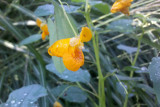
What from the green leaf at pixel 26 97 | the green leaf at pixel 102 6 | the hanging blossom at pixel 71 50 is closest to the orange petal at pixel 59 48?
the hanging blossom at pixel 71 50

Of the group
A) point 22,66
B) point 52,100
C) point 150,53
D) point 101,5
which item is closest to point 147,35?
point 150,53

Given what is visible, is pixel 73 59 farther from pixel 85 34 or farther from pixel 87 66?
pixel 87 66

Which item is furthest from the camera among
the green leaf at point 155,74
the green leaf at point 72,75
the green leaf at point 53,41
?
the green leaf at point 72,75

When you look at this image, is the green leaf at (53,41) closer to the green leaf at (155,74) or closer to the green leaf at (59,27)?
the green leaf at (59,27)

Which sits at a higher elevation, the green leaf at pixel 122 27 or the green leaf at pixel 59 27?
the green leaf at pixel 59 27

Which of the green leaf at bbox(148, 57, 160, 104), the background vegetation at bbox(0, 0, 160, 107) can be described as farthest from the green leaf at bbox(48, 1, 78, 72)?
the green leaf at bbox(148, 57, 160, 104)

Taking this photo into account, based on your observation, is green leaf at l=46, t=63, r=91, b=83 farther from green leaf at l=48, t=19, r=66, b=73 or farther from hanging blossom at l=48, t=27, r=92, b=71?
hanging blossom at l=48, t=27, r=92, b=71

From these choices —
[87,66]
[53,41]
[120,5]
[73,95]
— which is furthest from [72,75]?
[87,66]
